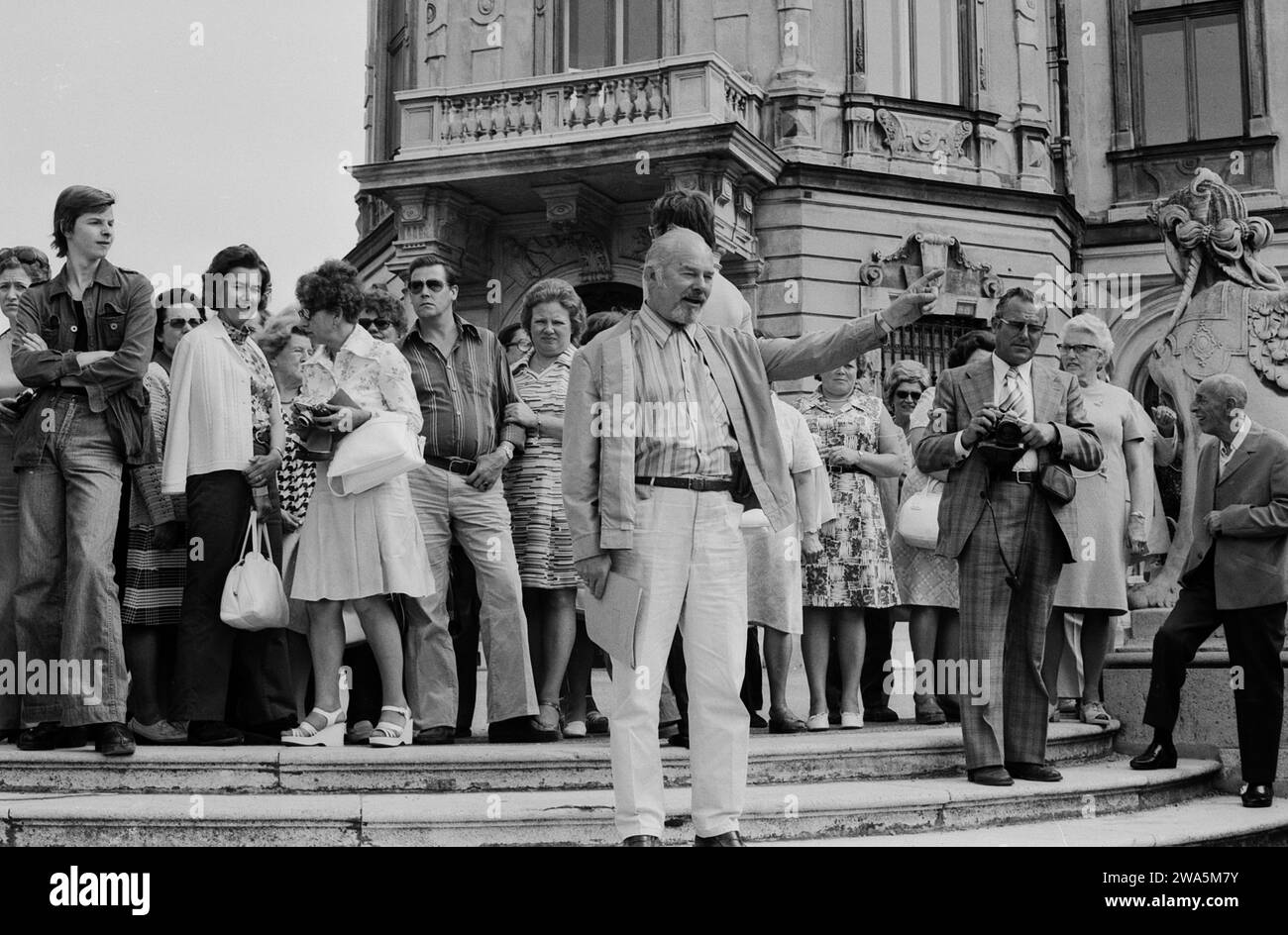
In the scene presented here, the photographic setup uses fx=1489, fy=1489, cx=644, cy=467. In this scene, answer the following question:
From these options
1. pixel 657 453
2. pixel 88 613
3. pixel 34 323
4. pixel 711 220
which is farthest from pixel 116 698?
pixel 711 220

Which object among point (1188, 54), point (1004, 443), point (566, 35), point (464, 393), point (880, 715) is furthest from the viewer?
point (1188, 54)

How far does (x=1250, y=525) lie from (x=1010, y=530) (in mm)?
1390

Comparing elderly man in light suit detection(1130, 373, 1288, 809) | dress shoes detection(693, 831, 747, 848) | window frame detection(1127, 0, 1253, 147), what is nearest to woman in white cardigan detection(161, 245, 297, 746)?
dress shoes detection(693, 831, 747, 848)

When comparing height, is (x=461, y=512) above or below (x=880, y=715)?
above

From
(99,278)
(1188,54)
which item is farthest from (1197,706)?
(1188,54)

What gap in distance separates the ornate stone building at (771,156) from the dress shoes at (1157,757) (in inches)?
411

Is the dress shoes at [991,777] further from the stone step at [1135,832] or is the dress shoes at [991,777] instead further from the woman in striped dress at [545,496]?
the woman in striped dress at [545,496]

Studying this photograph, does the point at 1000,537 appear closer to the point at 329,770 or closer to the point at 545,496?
the point at 545,496

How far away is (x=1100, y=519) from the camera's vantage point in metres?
7.92

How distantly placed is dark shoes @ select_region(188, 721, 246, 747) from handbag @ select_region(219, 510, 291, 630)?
0.43 m

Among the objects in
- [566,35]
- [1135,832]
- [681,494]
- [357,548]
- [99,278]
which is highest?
[566,35]

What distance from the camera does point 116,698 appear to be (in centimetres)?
591

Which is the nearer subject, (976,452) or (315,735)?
(315,735)
